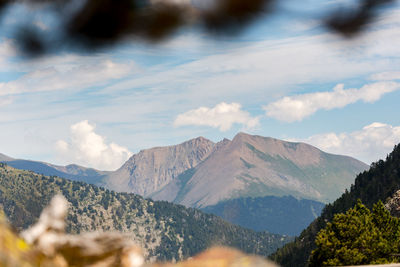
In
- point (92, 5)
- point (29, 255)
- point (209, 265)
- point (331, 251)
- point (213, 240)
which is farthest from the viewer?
point (331, 251)

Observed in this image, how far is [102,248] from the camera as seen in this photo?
8.02ft

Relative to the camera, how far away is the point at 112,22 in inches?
158

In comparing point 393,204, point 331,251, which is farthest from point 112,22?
point 393,204

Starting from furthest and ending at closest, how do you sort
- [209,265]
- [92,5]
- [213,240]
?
1. [92,5]
2. [213,240]
3. [209,265]

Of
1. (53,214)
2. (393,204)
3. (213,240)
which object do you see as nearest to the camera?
→ (53,214)

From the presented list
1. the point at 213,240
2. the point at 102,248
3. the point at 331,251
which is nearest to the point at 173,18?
the point at 213,240

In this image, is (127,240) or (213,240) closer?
(127,240)

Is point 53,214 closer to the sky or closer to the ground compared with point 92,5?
closer to the ground

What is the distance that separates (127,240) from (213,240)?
58 centimetres

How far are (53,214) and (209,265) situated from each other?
82 centimetres

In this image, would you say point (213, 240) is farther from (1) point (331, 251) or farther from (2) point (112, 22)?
(1) point (331, 251)

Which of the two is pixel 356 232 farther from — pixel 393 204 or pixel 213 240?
pixel 213 240

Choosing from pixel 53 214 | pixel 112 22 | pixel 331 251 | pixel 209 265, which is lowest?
pixel 331 251

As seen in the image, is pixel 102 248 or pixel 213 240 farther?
pixel 213 240
